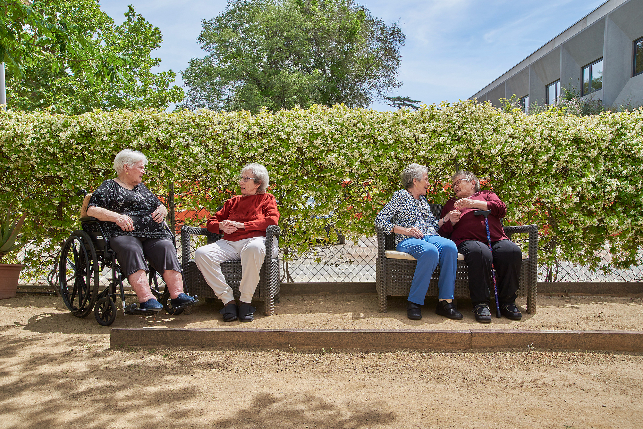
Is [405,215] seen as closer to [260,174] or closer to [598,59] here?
[260,174]

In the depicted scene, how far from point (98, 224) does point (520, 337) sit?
342 cm

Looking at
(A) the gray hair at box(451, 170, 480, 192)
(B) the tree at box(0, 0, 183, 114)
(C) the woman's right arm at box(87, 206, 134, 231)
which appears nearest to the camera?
(C) the woman's right arm at box(87, 206, 134, 231)

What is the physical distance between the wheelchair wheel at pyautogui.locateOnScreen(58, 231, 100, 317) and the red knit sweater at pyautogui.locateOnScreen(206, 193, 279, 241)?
3.32 feet

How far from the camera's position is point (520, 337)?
135 inches

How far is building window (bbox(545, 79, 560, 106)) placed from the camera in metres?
27.0

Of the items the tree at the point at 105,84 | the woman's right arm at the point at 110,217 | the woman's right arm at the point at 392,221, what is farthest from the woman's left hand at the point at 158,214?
the tree at the point at 105,84

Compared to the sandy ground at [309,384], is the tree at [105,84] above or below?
above

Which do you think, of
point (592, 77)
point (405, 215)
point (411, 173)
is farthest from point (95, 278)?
point (592, 77)

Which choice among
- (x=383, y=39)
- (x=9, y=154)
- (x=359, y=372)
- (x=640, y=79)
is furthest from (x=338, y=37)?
(x=359, y=372)

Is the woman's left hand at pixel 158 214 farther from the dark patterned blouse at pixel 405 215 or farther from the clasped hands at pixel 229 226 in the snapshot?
the dark patterned blouse at pixel 405 215

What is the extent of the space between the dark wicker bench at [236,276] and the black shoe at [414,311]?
119cm

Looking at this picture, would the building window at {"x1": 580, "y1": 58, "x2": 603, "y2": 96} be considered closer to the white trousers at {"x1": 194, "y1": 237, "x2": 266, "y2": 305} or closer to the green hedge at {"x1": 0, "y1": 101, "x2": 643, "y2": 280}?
the green hedge at {"x1": 0, "y1": 101, "x2": 643, "y2": 280}

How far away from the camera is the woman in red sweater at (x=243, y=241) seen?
13.3 feet

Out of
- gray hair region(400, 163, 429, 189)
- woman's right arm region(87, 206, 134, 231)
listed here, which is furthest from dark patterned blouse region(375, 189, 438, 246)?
woman's right arm region(87, 206, 134, 231)
